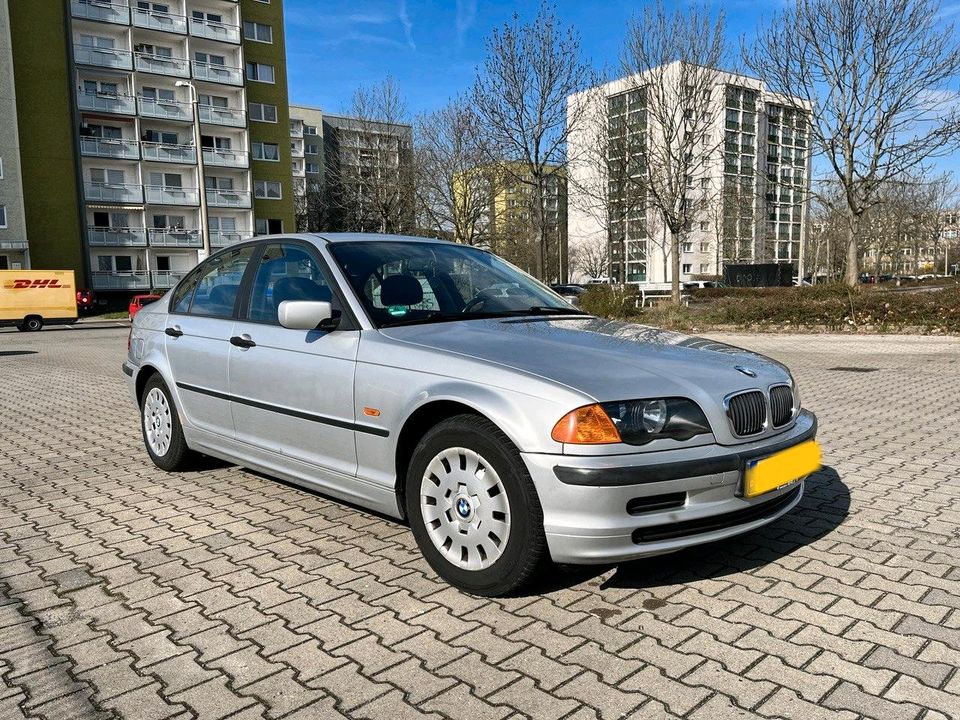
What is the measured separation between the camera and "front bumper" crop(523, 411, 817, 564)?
9.32 feet

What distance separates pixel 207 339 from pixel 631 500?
3061 mm

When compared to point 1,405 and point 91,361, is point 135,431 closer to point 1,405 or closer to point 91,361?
point 1,405

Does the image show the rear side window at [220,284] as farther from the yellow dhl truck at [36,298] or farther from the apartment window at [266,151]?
the apartment window at [266,151]

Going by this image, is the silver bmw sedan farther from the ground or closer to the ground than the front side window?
closer to the ground

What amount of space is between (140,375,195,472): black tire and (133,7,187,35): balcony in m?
50.4

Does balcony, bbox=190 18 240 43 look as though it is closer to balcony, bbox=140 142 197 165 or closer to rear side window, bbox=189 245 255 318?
balcony, bbox=140 142 197 165

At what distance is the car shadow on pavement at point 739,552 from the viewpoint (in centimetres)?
342

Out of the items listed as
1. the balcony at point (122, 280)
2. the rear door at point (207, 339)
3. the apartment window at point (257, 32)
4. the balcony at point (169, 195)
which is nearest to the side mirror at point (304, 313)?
the rear door at point (207, 339)

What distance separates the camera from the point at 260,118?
2133 inches

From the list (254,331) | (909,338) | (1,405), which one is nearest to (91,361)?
(1,405)

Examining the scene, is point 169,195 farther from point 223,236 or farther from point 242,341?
point 242,341

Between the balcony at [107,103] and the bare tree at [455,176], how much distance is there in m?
26.8

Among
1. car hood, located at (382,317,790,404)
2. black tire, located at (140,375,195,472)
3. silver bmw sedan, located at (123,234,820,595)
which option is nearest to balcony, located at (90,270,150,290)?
black tire, located at (140,375,195,472)

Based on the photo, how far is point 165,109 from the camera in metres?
47.9
